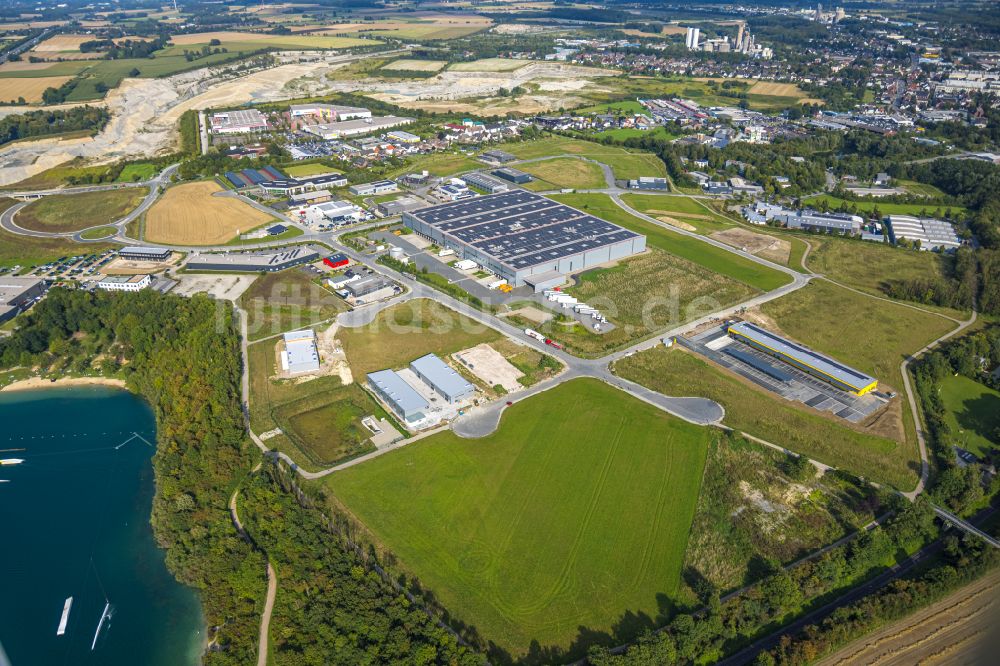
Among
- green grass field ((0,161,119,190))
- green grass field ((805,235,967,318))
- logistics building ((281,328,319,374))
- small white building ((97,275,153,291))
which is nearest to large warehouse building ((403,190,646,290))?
logistics building ((281,328,319,374))

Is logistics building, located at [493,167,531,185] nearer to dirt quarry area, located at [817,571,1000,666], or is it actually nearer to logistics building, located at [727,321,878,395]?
logistics building, located at [727,321,878,395]

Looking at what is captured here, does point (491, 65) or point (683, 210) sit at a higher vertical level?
point (491, 65)

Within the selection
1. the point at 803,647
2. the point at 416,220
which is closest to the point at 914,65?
the point at 416,220

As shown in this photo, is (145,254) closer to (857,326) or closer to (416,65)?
(857,326)

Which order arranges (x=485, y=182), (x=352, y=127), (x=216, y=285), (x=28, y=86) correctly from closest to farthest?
(x=216, y=285), (x=485, y=182), (x=352, y=127), (x=28, y=86)

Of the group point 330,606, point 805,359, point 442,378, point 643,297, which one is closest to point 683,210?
point 643,297

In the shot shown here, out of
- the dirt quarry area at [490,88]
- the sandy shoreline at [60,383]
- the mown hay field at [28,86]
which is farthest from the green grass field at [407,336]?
the mown hay field at [28,86]

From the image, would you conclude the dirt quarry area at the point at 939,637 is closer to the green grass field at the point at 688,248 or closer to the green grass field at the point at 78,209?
the green grass field at the point at 688,248
